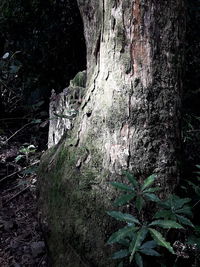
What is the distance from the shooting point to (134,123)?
1.96 meters

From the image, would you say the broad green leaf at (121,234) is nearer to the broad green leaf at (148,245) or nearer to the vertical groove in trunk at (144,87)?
the broad green leaf at (148,245)

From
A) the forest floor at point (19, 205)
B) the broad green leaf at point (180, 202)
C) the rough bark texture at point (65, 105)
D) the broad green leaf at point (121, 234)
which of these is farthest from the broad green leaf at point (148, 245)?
the rough bark texture at point (65, 105)

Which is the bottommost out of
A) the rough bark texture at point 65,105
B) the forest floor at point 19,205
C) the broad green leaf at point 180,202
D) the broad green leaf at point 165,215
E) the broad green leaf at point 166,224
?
the forest floor at point 19,205

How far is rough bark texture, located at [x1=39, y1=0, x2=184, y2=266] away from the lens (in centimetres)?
189

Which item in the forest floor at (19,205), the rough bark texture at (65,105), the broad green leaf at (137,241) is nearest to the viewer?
the broad green leaf at (137,241)

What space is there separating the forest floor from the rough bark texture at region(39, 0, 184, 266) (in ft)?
1.17

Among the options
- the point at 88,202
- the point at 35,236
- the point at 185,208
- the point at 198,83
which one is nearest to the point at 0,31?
the point at 198,83

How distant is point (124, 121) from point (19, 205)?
138cm

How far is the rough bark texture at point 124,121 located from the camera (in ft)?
6.22

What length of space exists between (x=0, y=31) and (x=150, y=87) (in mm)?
2773

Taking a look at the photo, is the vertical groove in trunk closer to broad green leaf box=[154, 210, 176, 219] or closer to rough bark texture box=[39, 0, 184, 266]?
rough bark texture box=[39, 0, 184, 266]

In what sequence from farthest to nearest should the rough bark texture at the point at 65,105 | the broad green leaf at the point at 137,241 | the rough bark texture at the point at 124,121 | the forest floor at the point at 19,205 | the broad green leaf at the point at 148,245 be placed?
the rough bark texture at the point at 65,105 → the forest floor at the point at 19,205 → the rough bark texture at the point at 124,121 → the broad green leaf at the point at 148,245 → the broad green leaf at the point at 137,241

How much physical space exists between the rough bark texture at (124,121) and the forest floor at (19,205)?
36cm

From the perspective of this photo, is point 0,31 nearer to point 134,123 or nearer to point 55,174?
point 55,174
